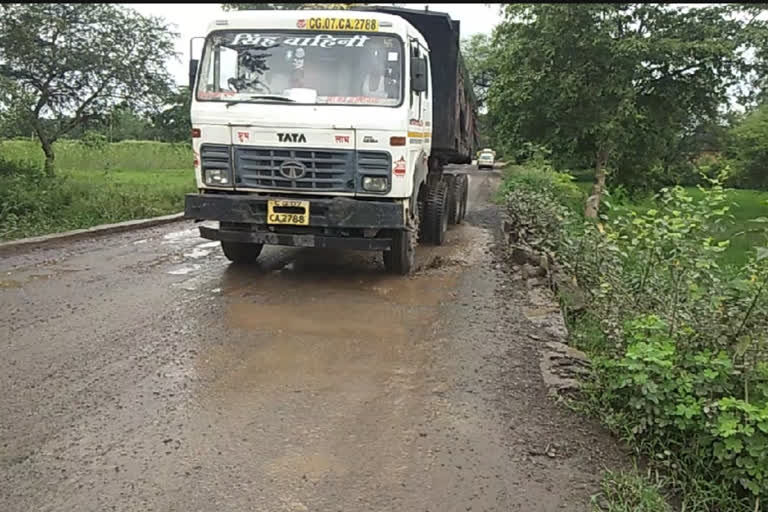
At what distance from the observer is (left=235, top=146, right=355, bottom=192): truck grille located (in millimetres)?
6828

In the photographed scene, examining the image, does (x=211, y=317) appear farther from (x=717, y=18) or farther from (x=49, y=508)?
(x=717, y=18)

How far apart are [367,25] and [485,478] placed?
5.14 m

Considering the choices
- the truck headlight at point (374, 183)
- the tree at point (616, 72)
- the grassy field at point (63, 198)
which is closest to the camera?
the truck headlight at point (374, 183)

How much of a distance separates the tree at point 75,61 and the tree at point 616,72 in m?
11.1

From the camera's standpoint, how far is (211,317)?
235 inches

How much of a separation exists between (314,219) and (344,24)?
6.77 feet

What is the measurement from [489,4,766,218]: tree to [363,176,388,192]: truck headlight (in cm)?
1352

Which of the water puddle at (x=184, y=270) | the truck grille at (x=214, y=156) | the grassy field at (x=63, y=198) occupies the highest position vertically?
the truck grille at (x=214, y=156)

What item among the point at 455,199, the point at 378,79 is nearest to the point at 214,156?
the point at 378,79

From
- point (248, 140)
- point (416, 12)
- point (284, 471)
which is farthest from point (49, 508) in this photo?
point (416, 12)

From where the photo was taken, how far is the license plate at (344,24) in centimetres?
710

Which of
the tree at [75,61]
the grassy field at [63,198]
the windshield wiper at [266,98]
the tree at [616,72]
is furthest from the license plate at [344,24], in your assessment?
the tree at [616,72]

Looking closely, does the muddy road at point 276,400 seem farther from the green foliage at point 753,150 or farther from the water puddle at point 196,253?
the green foliage at point 753,150

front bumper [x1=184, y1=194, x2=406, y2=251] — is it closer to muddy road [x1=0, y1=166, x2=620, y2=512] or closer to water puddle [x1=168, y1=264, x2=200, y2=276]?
muddy road [x1=0, y1=166, x2=620, y2=512]
